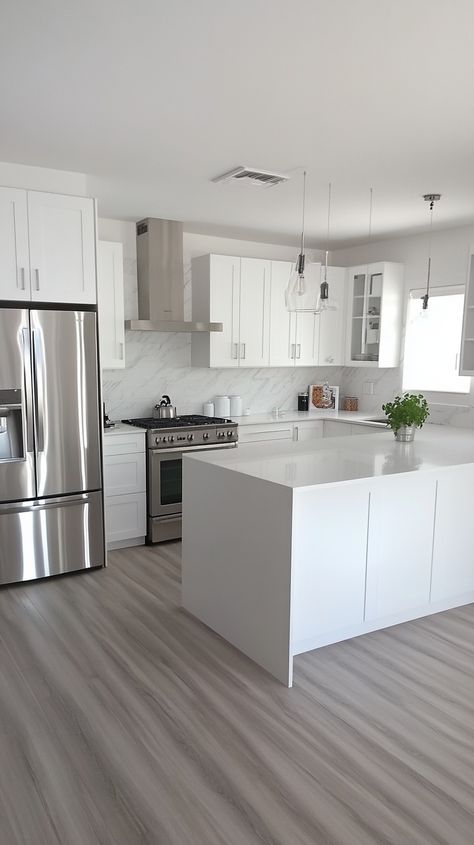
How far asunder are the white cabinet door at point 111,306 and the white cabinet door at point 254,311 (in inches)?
48.7

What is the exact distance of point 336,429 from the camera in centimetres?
590

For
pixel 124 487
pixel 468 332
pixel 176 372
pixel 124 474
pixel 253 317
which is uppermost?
pixel 253 317

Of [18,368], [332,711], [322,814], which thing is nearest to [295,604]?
[332,711]

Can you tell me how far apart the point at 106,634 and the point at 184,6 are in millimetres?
2931

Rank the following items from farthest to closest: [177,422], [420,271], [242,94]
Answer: [420,271], [177,422], [242,94]

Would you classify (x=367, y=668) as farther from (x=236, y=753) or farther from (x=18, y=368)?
(x=18, y=368)

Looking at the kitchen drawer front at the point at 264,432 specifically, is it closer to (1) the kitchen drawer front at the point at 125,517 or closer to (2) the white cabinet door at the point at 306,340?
(2) the white cabinet door at the point at 306,340

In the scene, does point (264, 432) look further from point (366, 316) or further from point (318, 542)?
point (318, 542)

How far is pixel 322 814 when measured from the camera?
2043mm

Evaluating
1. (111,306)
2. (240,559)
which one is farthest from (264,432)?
(240,559)

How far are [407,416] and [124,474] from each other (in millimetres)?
2151

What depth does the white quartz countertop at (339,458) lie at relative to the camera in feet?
9.90

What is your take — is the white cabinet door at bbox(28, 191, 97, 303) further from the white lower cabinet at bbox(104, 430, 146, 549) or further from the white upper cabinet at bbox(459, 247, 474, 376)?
the white upper cabinet at bbox(459, 247, 474, 376)

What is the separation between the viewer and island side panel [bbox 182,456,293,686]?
2.82 metres
